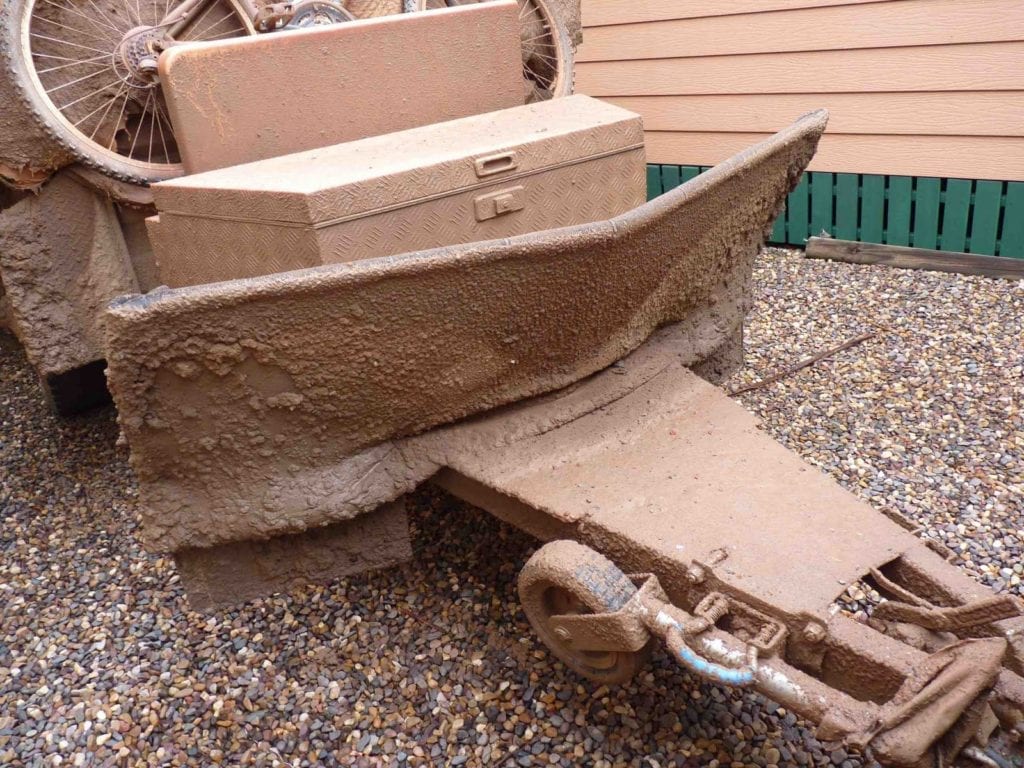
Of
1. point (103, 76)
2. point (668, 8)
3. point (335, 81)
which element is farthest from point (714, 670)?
point (668, 8)

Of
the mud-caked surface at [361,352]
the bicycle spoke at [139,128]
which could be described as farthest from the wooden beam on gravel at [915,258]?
the bicycle spoke at [139,128]

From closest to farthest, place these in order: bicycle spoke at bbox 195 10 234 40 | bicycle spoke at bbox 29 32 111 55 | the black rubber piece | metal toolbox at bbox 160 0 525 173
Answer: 1. metal toolbox at bbox 160 0 525 173
2. bicycle spoke at bbox 29 32 111 55
3. bicycle spoke at bbox 195 10 234 40
4. the black rubber piece

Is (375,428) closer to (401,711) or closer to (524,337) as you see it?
(524,337)

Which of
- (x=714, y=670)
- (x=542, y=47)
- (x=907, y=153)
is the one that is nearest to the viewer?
(x=714, y=670)

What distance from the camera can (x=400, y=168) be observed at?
2057 millimetres

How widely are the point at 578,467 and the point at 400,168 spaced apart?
83 centimetres

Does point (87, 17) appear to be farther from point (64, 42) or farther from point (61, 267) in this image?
point (61, 267)

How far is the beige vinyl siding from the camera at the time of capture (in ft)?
14.3

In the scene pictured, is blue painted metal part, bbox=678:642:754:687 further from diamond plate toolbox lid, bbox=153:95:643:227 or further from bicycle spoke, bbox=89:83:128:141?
bicycle spoke, bbox=89:83:128:141

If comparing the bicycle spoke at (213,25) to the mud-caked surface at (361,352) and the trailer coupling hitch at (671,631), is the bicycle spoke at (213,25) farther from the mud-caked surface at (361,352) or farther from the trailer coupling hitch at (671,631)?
the trailer coupling hitch at (671,631)

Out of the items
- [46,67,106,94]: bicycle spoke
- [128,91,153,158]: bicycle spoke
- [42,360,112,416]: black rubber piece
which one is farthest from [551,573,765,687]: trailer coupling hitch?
[42,360,112,416]: black rubber piece

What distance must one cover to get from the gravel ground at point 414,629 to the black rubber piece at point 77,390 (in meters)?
0.08

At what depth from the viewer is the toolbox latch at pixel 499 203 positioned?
7.16 feet

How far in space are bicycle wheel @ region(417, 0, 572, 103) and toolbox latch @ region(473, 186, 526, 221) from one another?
1.44 metres
